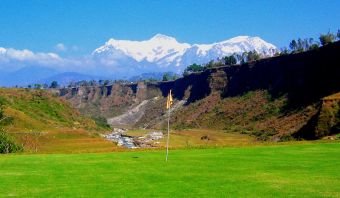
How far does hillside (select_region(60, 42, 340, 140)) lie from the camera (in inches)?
3666

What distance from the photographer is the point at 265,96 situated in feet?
392

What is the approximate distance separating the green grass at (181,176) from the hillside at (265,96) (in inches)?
1701

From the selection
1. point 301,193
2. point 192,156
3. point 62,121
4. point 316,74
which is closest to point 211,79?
point 316,74

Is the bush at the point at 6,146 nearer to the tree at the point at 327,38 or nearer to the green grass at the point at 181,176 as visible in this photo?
the green grass at the point at 181,176

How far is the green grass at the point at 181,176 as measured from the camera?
14.8m

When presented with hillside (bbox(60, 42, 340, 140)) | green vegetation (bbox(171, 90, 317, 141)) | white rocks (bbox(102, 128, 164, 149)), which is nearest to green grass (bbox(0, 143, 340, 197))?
hillside (bbox(60, 42, 340, 140))

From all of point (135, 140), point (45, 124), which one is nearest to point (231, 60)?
point (135, 140)

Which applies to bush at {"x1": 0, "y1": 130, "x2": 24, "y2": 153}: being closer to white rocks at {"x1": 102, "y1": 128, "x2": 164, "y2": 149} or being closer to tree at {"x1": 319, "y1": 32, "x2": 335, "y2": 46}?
white rocks at {"x1": 102, "y1": 128, "x2": 164, "y2": 149}

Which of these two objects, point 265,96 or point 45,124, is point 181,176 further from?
point 265,96

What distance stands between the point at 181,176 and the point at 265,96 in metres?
104

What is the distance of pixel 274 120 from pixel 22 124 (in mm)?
51836

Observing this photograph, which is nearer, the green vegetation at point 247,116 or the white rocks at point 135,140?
the white rocks at point 135,140

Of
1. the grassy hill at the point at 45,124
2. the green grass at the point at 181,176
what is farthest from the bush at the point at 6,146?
the green grass at the point at 181,176

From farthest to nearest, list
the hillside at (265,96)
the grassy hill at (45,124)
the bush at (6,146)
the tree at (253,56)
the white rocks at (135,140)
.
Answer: the tree at (253,56) → the hillside at (265,96) → the white rocks at (135,140) → the grassy hill at (45,124) → the bush at (6,146)
